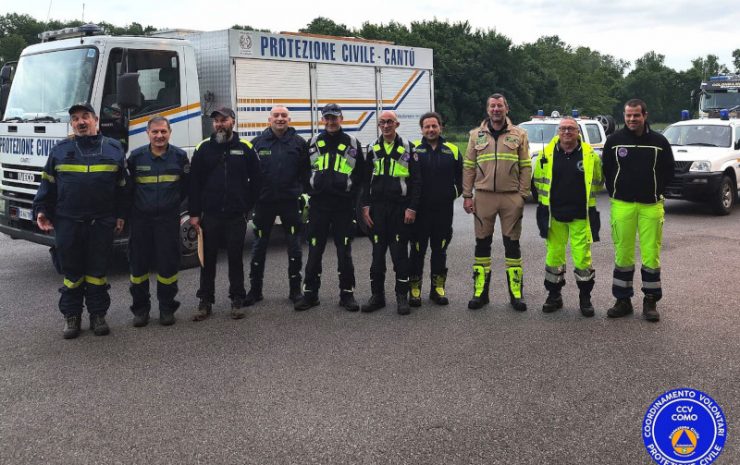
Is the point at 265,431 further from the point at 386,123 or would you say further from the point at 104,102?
the point at 104,102

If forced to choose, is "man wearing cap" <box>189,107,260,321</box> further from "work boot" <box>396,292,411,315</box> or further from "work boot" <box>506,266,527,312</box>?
"work boot" <box>506,266,527,312</box>

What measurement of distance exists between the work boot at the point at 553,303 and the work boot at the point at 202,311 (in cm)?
310

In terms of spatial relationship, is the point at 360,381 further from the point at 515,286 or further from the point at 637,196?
the point at 637,196

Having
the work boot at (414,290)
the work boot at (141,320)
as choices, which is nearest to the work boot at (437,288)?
the work boot at (414,290)

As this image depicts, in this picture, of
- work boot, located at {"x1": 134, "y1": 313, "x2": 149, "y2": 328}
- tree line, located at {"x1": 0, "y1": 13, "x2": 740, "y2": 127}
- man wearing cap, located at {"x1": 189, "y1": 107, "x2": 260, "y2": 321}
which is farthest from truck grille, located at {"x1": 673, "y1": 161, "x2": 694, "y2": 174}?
tree line, located at {"x1": 0, "y1": 13, "x2": 740, "y2": 127}

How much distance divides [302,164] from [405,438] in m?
3.66

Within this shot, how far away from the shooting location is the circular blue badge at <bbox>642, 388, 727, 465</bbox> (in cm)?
322

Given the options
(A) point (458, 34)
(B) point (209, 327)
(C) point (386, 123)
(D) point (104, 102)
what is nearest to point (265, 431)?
(B) point (209, 327)

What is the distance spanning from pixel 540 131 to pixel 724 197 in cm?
410

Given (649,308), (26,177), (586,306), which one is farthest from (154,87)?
(649,308)

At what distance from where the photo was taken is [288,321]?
6.41 meters

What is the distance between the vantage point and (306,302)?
6844 millimetres

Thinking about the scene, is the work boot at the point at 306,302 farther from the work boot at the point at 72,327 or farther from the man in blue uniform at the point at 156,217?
the work boot at the point at 72,327

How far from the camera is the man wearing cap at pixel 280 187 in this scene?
6918mm
